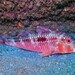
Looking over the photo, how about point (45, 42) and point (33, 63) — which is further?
point (45, 42)

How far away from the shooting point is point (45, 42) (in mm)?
4176

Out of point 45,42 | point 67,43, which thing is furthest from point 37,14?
point 67,43

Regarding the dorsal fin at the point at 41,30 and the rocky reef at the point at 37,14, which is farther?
the dorsal fin at the point at 41,30

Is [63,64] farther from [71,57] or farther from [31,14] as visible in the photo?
[31,14]

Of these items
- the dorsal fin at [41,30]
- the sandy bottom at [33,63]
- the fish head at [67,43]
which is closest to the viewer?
the sandy bottom at [33,63]

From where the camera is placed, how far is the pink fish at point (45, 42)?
13.2 feet

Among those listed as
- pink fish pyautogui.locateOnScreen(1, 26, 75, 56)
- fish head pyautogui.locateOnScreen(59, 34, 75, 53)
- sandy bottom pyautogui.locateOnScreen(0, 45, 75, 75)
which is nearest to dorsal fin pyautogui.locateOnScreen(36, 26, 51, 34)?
pink fish pyautogui.locateOnScreen(1, 26, 75, 56)

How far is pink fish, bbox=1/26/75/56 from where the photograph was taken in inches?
159

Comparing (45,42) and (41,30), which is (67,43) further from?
(41,30)

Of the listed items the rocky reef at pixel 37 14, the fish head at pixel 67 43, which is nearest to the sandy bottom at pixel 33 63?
the fish head at pixel 67 43

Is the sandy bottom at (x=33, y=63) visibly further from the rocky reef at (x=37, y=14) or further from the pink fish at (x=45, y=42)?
the rocky reef at (x=37, y=14)

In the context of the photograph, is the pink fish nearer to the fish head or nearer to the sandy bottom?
the fish head

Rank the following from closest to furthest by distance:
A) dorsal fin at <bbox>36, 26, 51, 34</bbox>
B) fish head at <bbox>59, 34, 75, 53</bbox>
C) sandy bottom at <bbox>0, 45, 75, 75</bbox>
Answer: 1. sandy bottom at <bbox>0, 45, 75, 75</bbox>
2. fish head at <bbox>59, 34, 75, 53</bbox>
3. dorsal fin at <bbox>36, 26, 51, 34</bbox>

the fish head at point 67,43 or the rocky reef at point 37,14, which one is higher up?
the rocky reef at point 37,14
